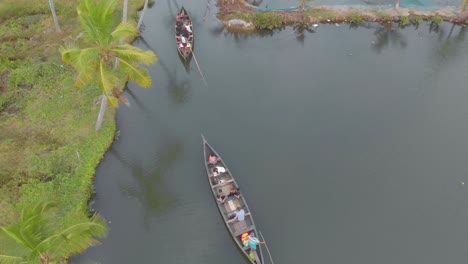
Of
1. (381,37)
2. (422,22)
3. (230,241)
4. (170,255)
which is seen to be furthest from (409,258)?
(422,22)

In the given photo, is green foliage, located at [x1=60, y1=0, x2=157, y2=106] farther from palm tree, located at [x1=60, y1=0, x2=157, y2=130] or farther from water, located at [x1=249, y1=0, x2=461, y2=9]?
water, located at [x1=249, y1=0, x2=461, y2=9]

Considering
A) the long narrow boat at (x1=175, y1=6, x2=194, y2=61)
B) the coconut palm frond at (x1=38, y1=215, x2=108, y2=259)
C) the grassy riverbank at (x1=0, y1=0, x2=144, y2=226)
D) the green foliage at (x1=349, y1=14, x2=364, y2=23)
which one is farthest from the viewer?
the green foliage at (x1=349, y1=14, x2=364, y2=23)

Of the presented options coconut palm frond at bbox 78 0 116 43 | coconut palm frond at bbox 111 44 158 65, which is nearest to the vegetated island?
coconut palm frond at bbox 111 44 158 65

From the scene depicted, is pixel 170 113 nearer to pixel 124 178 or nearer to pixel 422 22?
pixel 124 178

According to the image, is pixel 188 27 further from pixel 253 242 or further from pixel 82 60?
pixel 253 242

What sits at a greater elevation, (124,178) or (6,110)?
(6,110)

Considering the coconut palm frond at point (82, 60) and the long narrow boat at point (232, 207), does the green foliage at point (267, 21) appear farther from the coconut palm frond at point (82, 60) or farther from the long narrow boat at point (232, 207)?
the coconut palm frond at point (82, 60)

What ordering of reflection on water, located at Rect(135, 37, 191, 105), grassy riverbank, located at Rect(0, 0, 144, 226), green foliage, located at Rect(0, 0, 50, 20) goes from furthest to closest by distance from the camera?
green foliage, located at Rect(0, 0, 50, 20) < reflection on water, located at Rect(135, 37, 191, 105) < grassy riverbank, located at Rect(0, 0, 144, 226)

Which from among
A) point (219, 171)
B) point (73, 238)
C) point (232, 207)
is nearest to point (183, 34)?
point (219, 171)

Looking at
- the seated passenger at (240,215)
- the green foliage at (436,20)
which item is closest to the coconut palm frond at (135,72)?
the seated passenger at (240,215)
